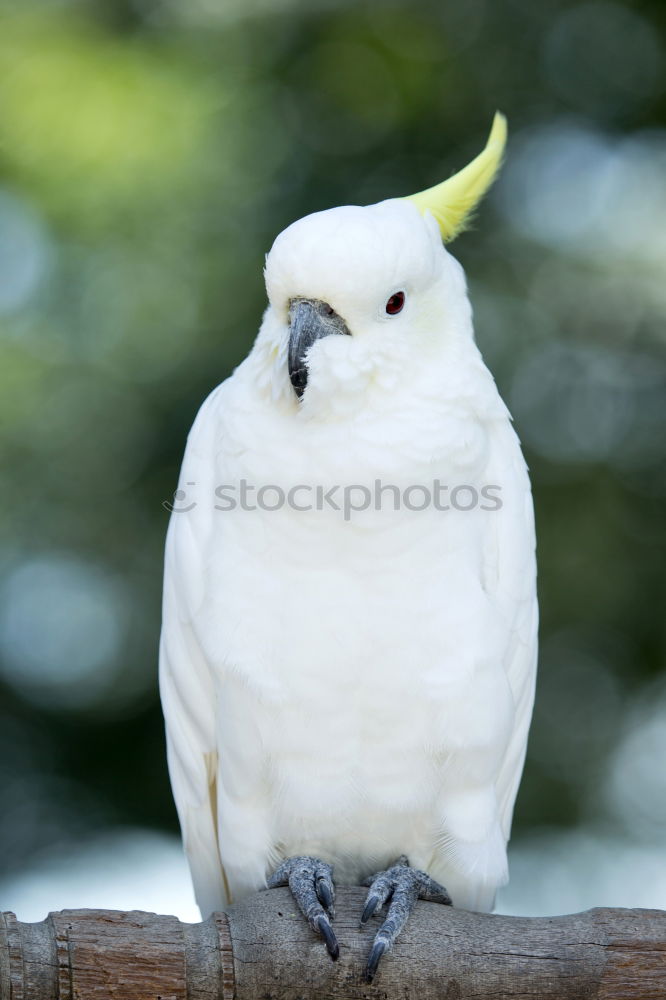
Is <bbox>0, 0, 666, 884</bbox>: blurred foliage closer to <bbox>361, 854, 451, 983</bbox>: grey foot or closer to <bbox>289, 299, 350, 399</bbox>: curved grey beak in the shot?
<bbox>361, 854, 451, 983</bbox>: grey foot

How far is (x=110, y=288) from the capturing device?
3.58 m

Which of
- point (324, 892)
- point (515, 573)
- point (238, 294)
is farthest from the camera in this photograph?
point (238, 294)

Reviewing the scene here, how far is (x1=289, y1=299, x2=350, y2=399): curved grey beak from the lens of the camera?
1.67 meters

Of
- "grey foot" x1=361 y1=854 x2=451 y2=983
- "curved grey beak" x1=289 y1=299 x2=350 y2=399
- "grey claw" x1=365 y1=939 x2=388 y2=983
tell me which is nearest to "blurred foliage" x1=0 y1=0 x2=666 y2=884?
"grey foot" x1=361 y1=854 x2=451 y2=983

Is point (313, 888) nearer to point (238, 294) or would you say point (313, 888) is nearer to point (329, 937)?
point (329, 937)

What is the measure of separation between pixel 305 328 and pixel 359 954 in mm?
977

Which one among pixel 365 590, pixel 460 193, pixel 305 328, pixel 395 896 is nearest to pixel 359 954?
pixel 395 896

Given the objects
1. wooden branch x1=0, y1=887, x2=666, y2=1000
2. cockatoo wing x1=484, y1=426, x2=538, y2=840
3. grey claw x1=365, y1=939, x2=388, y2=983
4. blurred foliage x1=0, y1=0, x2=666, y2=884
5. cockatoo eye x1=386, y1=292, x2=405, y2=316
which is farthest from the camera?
blurred foliage x1=0, y1=0, x2=666, y2=884

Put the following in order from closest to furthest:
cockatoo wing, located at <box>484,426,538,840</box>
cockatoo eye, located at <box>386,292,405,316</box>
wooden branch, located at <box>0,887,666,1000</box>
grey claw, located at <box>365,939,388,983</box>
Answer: wooden branch, located at <box>0,887,666,1000</box>
grey claw, located at <box>365,939,388,983</box>
cockatoo eye, located at <box>386,292,405,316</box>
cockatoo wing, located at <box>484,426,538,840</box>

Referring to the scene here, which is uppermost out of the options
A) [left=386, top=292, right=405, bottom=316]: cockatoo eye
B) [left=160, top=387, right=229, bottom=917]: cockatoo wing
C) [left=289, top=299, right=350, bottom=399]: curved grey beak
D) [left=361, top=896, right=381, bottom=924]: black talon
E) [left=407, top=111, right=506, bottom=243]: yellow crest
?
[left=407, top=111, right=506, bottom=243]: yellow crest

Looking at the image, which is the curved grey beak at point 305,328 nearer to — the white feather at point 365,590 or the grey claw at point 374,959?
the white feather at point 365,590

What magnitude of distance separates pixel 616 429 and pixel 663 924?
217cm

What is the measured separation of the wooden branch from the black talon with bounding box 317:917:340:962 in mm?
11

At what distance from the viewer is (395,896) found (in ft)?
5.81
